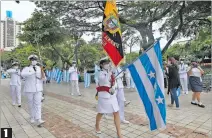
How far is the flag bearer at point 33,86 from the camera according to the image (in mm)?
5879

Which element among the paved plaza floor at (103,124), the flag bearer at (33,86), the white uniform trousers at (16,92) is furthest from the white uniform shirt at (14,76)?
the flag bearer at (33,86)

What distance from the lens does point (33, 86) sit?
5.91 metres

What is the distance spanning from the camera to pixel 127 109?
25.4 ft

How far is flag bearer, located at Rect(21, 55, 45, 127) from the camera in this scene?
5.88 meters

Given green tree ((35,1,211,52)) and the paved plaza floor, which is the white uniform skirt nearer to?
the paved plaza floor

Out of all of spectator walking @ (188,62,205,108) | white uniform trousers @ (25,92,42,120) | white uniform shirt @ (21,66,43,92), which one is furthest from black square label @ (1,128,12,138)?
spectator walking @ (188,62,205,108)

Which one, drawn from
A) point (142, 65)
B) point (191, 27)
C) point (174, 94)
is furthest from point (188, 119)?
point (191, 27)

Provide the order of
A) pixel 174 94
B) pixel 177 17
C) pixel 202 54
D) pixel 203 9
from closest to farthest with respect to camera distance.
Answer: pixel 174 94 → pixel 203 9 → pixel 177 17 → pixel 202 54

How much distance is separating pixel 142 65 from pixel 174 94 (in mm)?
3748

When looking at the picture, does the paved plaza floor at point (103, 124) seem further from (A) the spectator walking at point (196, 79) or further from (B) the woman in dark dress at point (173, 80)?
(A) the spectator walking at point (196, 79)

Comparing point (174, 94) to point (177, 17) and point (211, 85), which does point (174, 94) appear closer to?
point (211, 85)

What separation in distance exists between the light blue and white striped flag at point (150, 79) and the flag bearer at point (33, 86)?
277 cm

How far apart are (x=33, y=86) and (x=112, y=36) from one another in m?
2.49

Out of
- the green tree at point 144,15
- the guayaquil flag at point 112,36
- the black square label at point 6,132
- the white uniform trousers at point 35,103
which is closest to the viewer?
the guayaquil flag at point 112,36
